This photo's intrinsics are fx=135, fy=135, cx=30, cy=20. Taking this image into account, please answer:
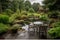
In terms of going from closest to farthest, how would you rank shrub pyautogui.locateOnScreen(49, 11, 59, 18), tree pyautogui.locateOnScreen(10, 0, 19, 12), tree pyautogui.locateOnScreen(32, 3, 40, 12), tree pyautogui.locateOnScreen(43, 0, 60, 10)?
tree pyautogui.locateOnScreen(32, 3, 40, 12), tree pyautogui.locateOnScreen(10, 0, 19, 12), shrub pyautogui.locateOnScreen(49, 11, 59, 18), tree pyautogui.locateOnScreen(43, 0, 60, 10)

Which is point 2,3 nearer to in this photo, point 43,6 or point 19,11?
point 19,11

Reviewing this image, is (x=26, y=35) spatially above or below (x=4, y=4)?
below

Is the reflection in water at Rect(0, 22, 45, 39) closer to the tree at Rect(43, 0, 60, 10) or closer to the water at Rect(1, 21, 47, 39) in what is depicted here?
the water at Rect(1, 21, 47, 39)

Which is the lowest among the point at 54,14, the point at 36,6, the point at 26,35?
the point at 26,35

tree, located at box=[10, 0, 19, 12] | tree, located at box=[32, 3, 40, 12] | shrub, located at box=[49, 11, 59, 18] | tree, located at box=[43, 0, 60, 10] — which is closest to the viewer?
tree, located at box=[32, 3, 40, 12]

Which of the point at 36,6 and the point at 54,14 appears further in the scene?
the point at 54,14

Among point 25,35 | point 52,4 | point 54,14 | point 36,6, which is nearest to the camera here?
point 25,35

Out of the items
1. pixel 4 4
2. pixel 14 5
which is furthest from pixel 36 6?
pixel 4 4

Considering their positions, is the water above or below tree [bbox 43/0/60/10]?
below

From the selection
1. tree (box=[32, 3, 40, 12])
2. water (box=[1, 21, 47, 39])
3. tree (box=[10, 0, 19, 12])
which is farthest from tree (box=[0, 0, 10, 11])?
water (box=[1, 21, 47, 39])

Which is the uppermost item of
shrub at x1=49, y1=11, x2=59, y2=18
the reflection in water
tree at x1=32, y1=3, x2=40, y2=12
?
tree at x1=32, y1=3, x2=40, y2=12

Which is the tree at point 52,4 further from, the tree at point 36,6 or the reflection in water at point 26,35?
the reflection in water at point 26,35

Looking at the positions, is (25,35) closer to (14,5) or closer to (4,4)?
(14,5)

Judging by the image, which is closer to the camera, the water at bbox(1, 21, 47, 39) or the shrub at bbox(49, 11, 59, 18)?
the water at bbox(1, 21, 47, 39)
